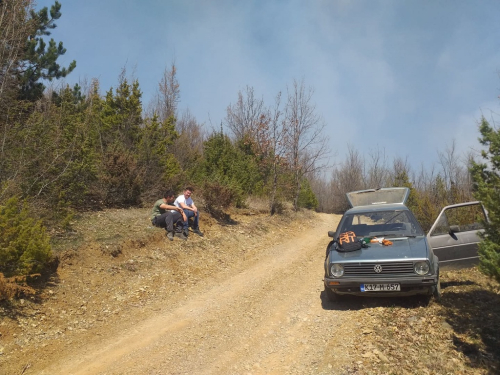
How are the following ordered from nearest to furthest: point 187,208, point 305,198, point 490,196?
point 490,196
point 187,208
point 305,198

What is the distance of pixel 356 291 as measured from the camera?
565cm

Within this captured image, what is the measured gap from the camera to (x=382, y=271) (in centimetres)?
555

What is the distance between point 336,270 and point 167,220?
5635mm

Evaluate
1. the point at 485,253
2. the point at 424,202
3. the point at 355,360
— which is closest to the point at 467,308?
the point at 485,253

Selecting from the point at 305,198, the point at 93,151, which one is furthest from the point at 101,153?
the point at 305,198

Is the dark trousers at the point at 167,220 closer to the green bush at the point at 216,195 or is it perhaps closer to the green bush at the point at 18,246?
the green bush at the point at 216,195

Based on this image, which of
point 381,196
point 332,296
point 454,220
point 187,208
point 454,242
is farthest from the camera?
point 187,208

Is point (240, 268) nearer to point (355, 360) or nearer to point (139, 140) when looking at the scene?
point (355, 360)

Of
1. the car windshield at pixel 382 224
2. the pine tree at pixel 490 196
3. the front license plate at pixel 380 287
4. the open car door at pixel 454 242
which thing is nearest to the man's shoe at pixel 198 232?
the car windshield at pixel 382 224

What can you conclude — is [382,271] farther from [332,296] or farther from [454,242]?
[454,242]

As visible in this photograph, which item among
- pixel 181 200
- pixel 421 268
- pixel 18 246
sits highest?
pixel 181 200

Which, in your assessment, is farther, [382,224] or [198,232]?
[198,232]

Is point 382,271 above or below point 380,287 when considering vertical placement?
above

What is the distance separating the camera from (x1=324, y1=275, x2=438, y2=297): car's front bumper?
532cm
